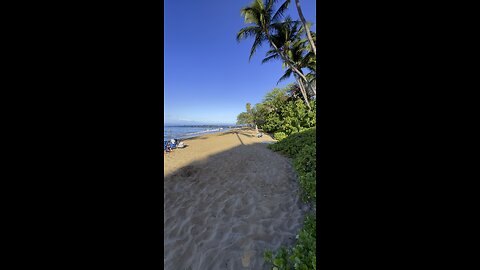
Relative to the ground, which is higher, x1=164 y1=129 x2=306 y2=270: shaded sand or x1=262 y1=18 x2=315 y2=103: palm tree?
x1=262 y1=18 x2=315 y2=103: palm tree

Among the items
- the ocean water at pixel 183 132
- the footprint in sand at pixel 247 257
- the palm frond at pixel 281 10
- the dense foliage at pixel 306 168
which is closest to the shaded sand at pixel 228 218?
the footprint in sand at pixel 247 257

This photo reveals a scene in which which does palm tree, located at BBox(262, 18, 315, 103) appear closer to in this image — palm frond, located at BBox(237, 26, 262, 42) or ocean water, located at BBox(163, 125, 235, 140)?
palm frond, located at BBox(237, 26, 262, 42)

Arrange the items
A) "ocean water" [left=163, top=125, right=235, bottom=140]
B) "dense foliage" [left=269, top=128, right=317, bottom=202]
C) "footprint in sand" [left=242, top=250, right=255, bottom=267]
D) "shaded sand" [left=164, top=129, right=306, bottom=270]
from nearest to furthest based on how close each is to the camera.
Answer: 1. "footprint in sand" [left=242, top=250, right=255, bottom=267]
2. "shaded sand" [left=164, top=129, right=306, bottom=270]
3. "dense foliage" [left=269, top=128, right=317, bottom=202]
4. "ocean water" [left=163, top=125, right=235, bottom=140]

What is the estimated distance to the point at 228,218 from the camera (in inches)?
128

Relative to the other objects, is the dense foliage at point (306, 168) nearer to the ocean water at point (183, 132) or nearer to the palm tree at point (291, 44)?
the palm tree at point (291, 44)

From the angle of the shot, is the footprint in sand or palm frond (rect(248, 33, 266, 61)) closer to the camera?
the footprint in sand

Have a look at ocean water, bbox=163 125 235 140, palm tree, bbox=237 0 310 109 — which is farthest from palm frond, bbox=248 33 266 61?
ocean water, bbox=163 125 235 140

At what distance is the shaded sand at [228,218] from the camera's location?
2.41 m

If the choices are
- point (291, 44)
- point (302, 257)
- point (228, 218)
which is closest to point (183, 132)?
point (291, 44)

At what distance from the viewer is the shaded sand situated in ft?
7.92
